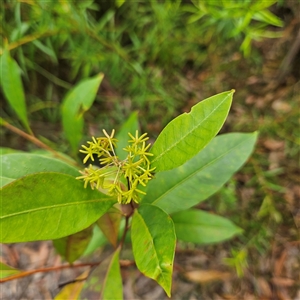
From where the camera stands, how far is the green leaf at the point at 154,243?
0.50 metres

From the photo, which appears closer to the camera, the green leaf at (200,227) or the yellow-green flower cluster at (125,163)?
the yellow-green flower cluster at (125,163)

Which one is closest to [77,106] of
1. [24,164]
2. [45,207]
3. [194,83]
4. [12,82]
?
[12,82]

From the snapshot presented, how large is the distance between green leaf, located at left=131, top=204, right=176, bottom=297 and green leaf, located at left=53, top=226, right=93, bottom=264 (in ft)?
0.64

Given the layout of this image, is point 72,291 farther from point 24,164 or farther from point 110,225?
point 24,164

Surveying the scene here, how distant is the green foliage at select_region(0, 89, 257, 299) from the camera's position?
510 mm

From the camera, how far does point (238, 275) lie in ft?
4.19

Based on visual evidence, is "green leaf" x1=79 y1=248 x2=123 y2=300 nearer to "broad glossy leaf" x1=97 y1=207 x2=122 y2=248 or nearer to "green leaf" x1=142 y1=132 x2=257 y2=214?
"broad glossy leaf" x1=97 y1=207 x2=122 y2=248

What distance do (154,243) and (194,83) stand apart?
46.8 inches

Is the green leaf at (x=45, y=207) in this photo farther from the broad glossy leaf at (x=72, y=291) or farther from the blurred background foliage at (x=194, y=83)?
the blurred background foliage at (x=194, y=83)

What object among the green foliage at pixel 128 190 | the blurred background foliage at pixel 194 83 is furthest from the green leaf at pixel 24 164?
the blurred background foliage at pixel 194 83

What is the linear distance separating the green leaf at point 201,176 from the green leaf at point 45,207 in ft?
0.60

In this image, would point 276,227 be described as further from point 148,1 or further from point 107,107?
point 148,1

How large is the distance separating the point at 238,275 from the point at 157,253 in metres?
0.88

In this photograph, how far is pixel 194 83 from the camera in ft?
5.28
